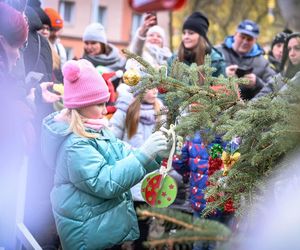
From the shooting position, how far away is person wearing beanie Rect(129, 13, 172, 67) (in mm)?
7977

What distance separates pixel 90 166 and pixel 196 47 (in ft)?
11.5

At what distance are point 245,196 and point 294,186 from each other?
426 mm

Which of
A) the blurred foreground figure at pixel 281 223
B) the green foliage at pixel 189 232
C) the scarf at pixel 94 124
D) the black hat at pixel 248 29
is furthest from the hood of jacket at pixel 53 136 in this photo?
the black hat at pixel 248 29

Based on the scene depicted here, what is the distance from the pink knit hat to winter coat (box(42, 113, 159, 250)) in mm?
161

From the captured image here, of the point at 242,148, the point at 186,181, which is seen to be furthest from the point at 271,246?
the point at 186,181

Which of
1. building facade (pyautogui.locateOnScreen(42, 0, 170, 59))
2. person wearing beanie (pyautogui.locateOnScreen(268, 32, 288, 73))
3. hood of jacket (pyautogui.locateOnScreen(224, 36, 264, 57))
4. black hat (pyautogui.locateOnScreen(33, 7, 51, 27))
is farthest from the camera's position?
building facade (pyautogui.locateOnScreen(42, 0, 170, 59))

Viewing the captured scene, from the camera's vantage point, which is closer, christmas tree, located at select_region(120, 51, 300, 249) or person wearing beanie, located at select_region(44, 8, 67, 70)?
christmas tree, located at select_region(120, 51, 300, 249)

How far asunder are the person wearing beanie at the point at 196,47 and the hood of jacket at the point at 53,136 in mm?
2931

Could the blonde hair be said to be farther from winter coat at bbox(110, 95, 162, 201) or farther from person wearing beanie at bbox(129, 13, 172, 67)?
person wearing beanie at bbox(129, 13, 172, 67)

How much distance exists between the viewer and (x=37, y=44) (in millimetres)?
6449

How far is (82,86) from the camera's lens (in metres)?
4.34

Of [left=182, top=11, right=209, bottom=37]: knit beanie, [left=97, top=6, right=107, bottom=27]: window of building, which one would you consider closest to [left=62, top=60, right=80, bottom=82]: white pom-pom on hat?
[left=182, top=11, right=209, bottom=37]: knit beanie

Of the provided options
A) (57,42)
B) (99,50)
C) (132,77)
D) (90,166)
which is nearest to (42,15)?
(57,42)

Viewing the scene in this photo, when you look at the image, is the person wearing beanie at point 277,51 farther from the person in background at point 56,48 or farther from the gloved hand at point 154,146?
the gloved hand at point 154,146
